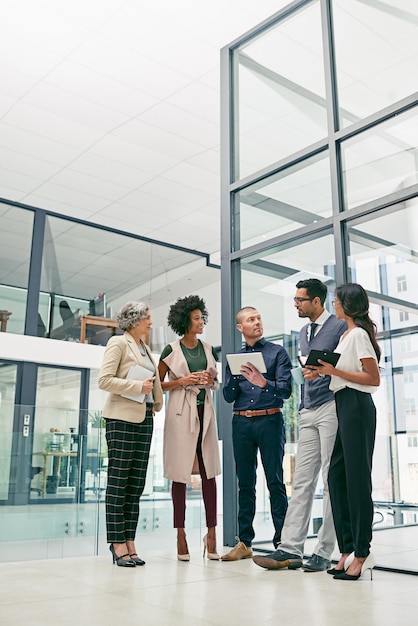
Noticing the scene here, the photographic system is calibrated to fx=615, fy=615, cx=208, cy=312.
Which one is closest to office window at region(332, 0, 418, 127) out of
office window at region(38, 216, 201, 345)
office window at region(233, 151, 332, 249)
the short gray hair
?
office window at region(233, 151, 332, 249)

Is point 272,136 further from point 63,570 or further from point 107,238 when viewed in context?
point 107,238

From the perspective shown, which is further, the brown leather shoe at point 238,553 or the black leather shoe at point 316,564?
the brown leather shoe at point 238,553

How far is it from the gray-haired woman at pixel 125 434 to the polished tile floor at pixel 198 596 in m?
0.20

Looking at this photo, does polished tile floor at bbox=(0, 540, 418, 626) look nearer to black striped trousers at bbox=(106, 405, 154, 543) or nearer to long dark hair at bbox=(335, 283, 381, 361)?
black striped trousers at bbox=(106, 405, 154, 543)

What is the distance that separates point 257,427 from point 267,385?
245mm

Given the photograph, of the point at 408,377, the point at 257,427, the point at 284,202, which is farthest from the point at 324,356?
the point at 284,202

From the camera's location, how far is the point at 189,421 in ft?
11.5

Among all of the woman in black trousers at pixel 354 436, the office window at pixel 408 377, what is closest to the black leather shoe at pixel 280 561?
the woman in black trousers at pixel 354 436

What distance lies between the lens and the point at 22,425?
4.76m

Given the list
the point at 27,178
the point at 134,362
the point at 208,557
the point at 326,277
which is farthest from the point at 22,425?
the point at 27,178

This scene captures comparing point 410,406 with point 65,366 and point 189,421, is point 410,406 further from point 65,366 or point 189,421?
point 65,366

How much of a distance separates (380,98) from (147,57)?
237cm

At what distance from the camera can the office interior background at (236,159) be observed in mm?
3510

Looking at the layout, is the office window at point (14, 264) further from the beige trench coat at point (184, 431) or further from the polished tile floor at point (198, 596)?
the polished tile floor at point (198, 596)
